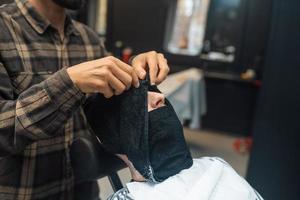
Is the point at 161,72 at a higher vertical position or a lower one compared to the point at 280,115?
higher

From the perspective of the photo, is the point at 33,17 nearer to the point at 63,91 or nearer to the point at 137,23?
the point at 63,91

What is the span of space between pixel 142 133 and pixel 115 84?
0.61 ft

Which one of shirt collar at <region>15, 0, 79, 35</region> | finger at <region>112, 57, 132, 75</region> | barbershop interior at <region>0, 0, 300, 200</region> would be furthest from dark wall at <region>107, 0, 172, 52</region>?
finger at <region>112, 57, 132, 75</region>

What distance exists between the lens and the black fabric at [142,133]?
919 millimetres

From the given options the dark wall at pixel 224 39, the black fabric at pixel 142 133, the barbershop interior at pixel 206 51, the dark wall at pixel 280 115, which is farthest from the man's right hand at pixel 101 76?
the dark wall at pixel 224 39

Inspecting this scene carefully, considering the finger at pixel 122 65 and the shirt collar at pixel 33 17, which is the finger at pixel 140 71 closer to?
the finger at pixel 122 65

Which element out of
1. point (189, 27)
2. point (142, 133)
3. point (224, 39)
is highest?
point (189, 27)

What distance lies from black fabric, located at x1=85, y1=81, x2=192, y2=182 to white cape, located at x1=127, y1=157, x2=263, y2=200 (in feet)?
0.09

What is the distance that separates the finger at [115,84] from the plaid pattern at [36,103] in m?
0.08

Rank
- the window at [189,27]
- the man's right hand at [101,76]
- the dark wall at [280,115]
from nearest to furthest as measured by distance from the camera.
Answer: the man's right hand at [101,76] < the dark wall at [280,115] < the window at [189,27]

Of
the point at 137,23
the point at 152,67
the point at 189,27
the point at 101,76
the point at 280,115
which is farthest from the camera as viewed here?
the point at 137,23

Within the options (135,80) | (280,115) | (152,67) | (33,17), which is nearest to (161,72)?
(152,67)

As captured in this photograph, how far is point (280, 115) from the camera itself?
1.82m

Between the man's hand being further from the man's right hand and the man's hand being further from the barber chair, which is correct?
the barber chair
